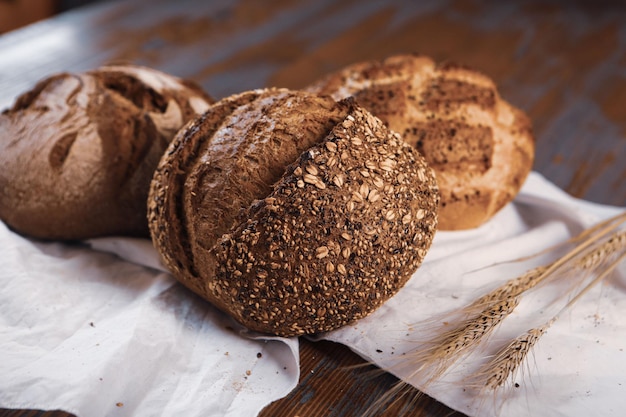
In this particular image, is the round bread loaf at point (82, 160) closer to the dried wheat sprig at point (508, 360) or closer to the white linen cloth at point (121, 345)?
the white linen cloth at point (121, 345)

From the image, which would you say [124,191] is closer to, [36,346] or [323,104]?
[36,346]

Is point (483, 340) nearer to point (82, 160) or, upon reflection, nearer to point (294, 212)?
point (294, 212)

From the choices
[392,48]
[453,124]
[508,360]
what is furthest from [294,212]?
[392,48]

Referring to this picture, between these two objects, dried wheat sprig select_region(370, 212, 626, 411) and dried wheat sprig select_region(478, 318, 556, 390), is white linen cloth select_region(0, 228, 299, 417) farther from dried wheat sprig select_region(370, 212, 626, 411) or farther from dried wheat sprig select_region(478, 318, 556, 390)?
dried wheat sprig select_region(478, 318, 556, 390)

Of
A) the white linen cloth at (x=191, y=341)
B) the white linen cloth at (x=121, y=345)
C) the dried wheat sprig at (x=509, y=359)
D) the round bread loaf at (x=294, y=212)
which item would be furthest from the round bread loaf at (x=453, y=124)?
the white linen cloth at (x=121, y=345)

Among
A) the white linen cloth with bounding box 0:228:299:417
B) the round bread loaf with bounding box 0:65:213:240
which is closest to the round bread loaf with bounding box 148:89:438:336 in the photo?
the white linen cloth with bounding box 0:228:299:417
